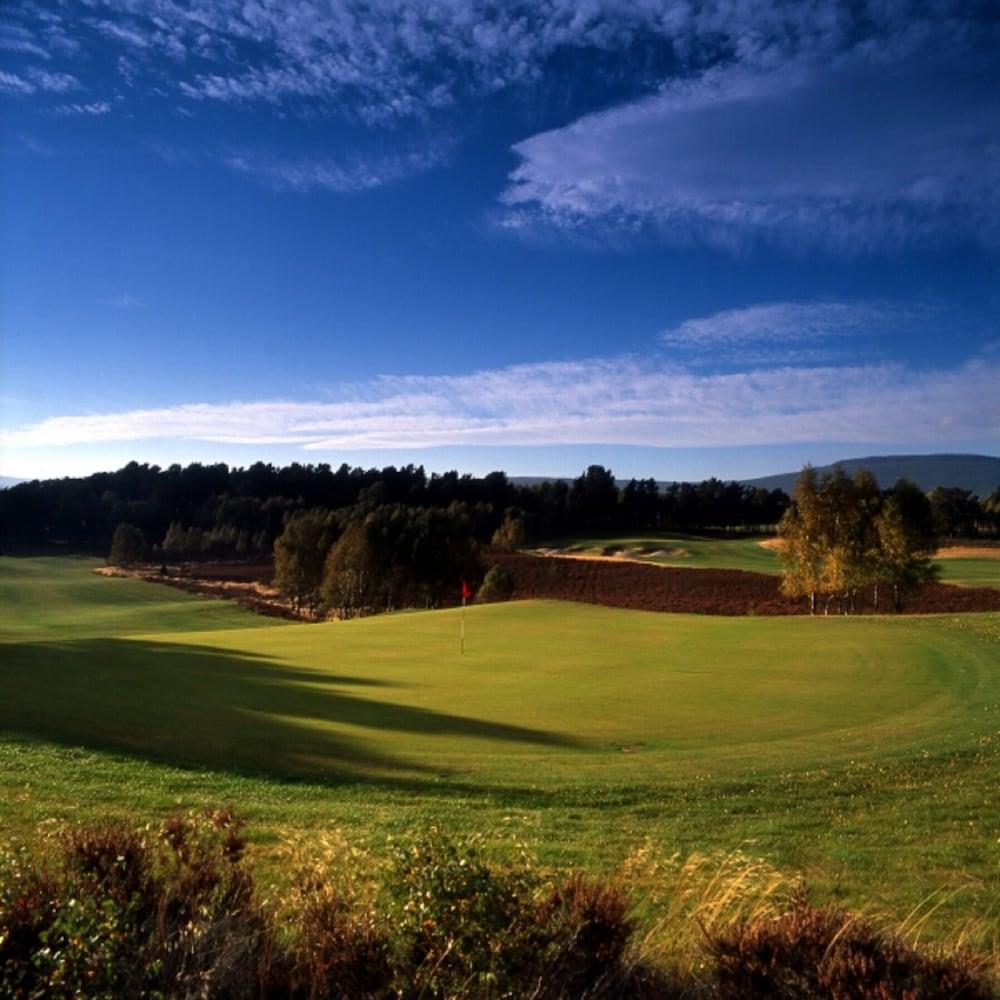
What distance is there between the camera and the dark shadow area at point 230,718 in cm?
1149

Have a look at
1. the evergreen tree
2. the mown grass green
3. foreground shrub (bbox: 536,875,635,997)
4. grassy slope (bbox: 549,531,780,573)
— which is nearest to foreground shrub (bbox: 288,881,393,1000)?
foreground shrub (bbox: 536,875,635,997)

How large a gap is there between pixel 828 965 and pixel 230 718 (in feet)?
41.6

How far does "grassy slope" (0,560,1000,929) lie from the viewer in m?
8.27

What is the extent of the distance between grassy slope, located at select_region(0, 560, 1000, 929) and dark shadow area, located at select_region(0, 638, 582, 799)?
66 mm

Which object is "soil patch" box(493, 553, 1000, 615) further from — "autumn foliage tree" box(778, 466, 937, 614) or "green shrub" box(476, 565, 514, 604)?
"autumn foliage tree" box(778, 466, 937, 614)

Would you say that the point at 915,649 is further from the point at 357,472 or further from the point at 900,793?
the point at 357,472

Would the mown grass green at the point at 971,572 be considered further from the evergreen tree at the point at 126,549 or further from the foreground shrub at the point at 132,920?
the evergreen tree at the point at 126,549

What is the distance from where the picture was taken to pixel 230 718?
48.6ft

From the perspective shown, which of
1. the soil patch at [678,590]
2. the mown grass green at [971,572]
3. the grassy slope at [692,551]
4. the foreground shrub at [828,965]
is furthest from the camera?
the grassy slope at [692,551]

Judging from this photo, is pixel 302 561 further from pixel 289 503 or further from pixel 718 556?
pixel 289 503

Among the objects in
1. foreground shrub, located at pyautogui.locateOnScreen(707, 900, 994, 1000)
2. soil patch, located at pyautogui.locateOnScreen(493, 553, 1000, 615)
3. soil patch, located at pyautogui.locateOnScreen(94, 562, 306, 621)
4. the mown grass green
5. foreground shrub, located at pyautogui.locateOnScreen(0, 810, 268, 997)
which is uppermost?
foreground shrub, located at pyautogui.locateOnScreen(0, 810, 268, 997)

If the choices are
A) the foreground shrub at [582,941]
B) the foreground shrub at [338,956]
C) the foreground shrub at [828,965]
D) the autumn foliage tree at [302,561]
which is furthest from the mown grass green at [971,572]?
the foreground shrub at [338,956]

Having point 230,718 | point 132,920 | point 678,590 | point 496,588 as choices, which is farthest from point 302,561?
point 132,920

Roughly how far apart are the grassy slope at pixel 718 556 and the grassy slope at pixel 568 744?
40.7 meters
